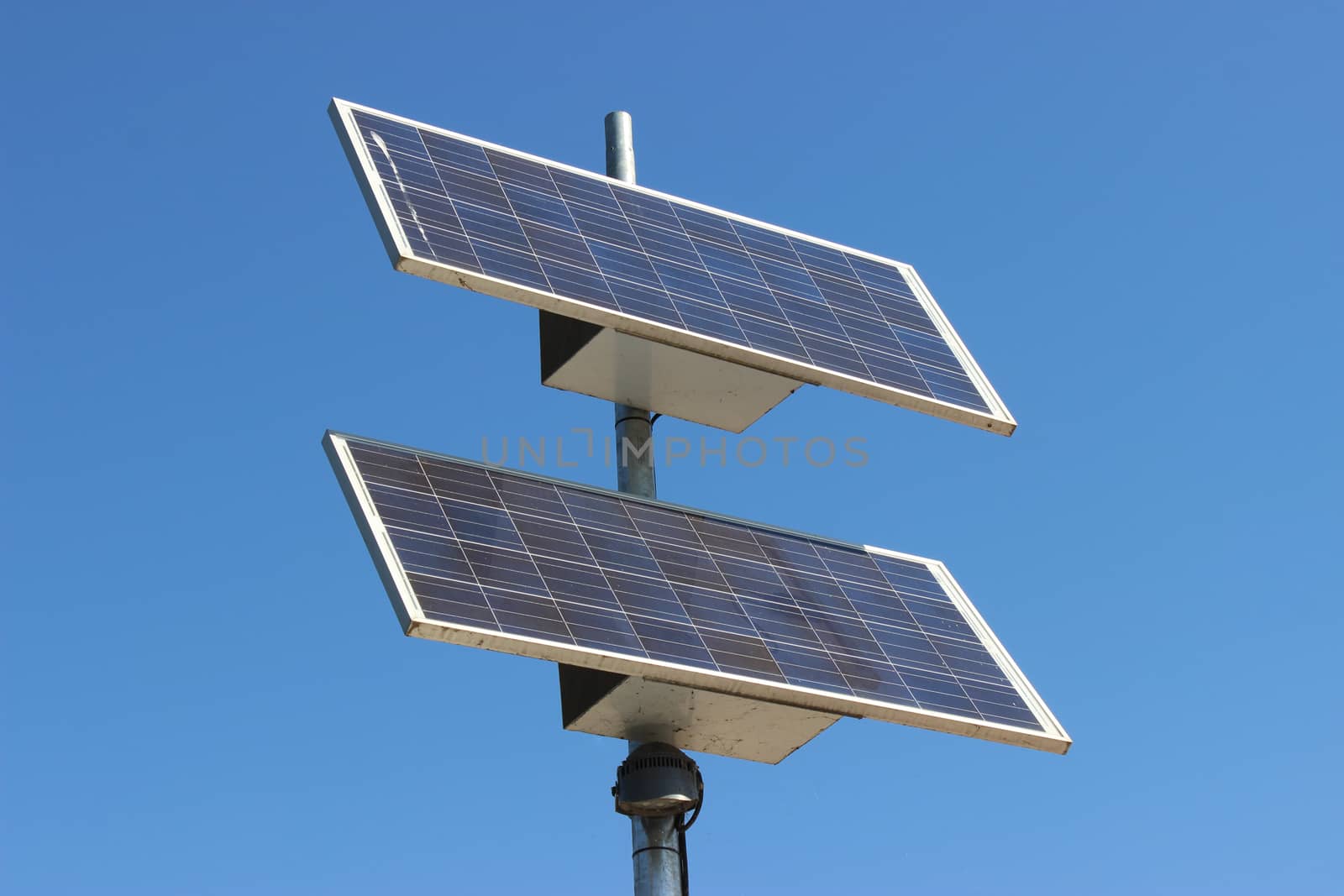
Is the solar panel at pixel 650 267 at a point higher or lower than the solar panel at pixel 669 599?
higher

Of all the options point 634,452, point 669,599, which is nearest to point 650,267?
point 634,452

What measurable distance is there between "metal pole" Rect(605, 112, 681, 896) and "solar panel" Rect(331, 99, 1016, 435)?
605 millimetres

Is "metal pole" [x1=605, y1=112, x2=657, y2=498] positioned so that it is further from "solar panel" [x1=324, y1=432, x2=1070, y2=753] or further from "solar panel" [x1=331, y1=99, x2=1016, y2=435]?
"solar panel" [x1=331, y1=99, x2=1016, y2=435]

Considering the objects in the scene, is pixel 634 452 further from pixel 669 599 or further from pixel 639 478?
pixel 669 599

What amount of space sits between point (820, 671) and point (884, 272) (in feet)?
19.5

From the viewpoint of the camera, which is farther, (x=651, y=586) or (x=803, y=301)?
(x=803, y=301)

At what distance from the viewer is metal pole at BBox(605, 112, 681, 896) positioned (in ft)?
45.1

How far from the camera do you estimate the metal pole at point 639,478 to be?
13742 mm

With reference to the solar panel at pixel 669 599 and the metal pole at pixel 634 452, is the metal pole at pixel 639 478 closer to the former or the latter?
the metal pole at pixel 634 452

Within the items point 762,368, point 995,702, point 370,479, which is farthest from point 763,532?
point 370,479

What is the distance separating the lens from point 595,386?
15.6 m

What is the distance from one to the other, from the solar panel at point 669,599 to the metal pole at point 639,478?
0.63 meters

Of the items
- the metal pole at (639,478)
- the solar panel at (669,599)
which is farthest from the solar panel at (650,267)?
the solar panel at (669,599)

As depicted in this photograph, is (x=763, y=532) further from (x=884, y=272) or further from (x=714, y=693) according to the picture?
(x=884, y=272)
